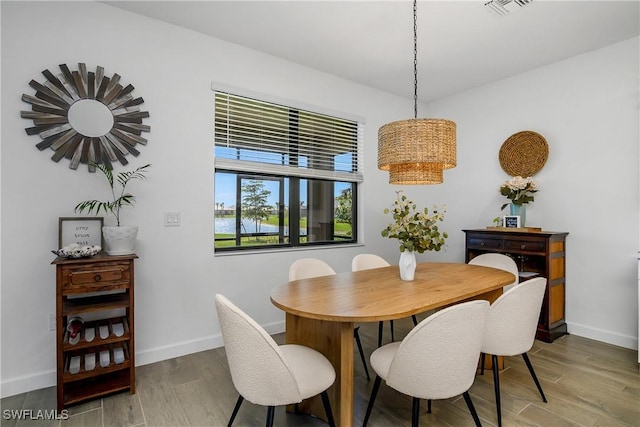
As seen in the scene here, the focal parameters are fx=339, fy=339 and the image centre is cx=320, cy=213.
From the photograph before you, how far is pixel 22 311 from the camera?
88.1 inches

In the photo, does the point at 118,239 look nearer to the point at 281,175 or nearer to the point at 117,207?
the point at 117,207

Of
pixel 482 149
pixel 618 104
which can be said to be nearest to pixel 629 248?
pixel 618 104

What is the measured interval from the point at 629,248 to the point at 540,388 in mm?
1800

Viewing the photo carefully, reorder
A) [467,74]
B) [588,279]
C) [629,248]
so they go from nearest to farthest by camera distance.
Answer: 1. [629,248]
2. [588,279]
3. [467,74]

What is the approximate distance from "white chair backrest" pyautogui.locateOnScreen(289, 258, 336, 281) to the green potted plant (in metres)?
1.11

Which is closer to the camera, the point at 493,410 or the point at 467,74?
the point at 493,410

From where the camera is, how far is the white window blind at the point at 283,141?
3.09 meters

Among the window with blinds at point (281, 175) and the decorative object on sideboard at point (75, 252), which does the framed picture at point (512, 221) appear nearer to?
the window with blinds at point (281, 175)

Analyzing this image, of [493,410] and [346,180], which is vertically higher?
[346,180]

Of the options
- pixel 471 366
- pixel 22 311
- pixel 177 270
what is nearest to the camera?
pixel 471 366

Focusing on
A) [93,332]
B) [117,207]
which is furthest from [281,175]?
[93,332]

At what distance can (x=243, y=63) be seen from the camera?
124 inches

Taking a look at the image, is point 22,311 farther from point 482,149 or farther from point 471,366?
point 482,149

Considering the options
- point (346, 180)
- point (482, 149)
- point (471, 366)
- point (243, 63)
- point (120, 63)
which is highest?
point (243, 63)
